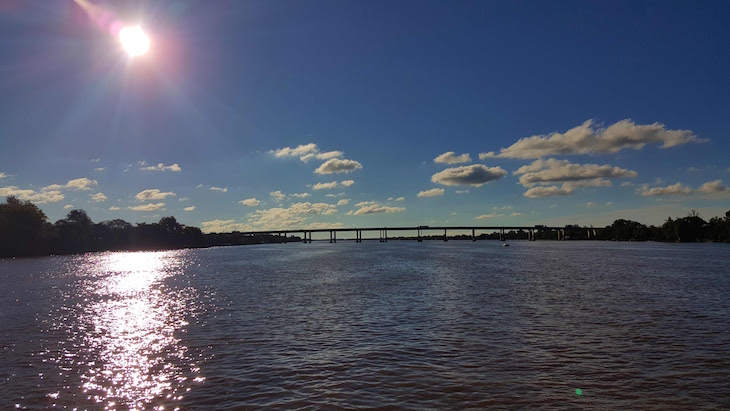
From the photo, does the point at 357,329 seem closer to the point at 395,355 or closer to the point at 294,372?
the point at 395,355

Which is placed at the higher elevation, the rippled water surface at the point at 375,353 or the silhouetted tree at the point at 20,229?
the silhouetted tree at the point at 20,229

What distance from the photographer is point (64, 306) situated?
41.6 meters

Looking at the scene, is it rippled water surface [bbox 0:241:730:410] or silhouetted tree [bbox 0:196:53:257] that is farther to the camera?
silhouetted tree [bbox 0:196:53:257]

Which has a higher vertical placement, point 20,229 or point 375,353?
point 20,229

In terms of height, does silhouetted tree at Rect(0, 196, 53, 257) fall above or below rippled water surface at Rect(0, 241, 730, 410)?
above

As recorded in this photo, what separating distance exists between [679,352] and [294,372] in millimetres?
17109

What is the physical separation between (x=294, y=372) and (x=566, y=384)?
396 inches

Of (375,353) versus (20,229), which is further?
(20,229)

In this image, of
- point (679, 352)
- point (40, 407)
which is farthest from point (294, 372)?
point (679, 352)

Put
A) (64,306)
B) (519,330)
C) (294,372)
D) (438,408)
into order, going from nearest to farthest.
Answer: (438,408) → (294,372) → (519,330) → (64,306)

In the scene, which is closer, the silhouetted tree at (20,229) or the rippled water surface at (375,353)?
the rippled water surface at (375,353)

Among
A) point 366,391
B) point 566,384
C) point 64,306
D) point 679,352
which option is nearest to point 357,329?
point 366,391

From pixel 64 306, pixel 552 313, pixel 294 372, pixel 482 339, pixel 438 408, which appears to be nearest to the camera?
pixel 438 408

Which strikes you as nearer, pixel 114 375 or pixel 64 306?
pixel 114 375
